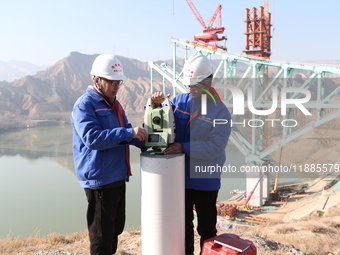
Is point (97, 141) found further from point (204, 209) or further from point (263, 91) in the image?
point (263, 91)

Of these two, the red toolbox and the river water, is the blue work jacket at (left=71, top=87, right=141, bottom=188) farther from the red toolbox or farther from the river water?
the river water

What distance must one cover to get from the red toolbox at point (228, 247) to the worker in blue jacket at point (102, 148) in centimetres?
77

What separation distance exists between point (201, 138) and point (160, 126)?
0.40m

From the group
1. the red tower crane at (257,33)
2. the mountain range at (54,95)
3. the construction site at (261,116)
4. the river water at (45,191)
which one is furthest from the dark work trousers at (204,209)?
the mountain range at (54,95)

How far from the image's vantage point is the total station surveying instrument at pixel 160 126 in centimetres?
240

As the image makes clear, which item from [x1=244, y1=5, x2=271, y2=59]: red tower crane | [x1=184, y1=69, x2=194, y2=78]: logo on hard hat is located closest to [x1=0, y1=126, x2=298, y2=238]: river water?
[x1=184, y1=69, x2=194, y2=78]: logo on hard hat

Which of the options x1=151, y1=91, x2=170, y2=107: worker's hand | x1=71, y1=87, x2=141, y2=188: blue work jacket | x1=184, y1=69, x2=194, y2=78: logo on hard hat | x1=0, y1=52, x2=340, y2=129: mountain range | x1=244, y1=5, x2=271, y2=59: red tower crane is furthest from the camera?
x1=0, y1=52, x2=340, y2=129: mountain range

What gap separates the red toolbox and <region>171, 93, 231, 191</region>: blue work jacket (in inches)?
16.3

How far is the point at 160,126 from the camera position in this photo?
7.95ft

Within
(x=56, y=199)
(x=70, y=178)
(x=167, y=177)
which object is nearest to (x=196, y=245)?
(x=167, y=177)

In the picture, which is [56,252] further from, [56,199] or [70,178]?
[70,178]

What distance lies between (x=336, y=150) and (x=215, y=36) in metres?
20.2

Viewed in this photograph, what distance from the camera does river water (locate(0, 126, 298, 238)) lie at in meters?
13.1

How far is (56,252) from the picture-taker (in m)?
3.58
